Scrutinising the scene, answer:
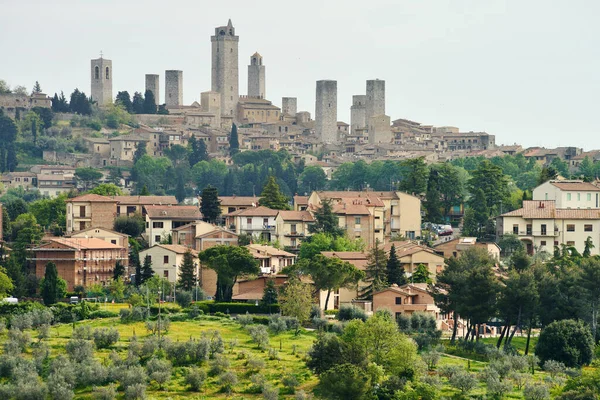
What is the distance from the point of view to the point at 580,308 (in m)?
57.9

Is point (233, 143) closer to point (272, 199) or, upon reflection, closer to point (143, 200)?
point (143, 200)

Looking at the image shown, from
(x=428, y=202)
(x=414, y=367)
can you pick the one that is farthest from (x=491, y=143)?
(x=414, y=367)

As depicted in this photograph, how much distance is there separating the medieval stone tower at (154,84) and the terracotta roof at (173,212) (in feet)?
264

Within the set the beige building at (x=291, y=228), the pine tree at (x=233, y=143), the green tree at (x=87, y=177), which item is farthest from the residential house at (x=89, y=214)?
the pine tree at (x=233, y=143)

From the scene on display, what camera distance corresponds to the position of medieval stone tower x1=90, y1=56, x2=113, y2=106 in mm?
162750

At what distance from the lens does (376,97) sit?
15475cm

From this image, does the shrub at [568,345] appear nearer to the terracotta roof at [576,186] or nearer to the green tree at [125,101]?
the terracotta roof at [576,186]

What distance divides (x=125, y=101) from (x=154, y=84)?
8553 millimetres

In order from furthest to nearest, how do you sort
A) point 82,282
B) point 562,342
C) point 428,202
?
point 428,202
point 82,282
point 562,342

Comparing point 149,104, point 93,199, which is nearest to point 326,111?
point 149,104

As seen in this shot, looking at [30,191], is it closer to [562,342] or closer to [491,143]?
[491,143]

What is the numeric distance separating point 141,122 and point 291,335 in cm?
9773

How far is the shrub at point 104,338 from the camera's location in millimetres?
52375

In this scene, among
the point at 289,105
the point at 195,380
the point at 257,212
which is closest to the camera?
the point at 195,380
